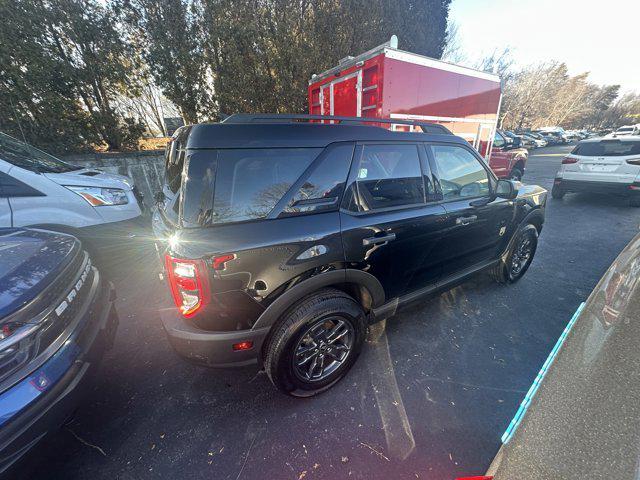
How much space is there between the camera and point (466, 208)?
2.52m

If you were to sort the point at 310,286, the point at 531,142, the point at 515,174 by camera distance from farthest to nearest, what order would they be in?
the point at 531,142
the point at 515,174
the point at 310,286

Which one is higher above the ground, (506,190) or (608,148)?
(506,190)

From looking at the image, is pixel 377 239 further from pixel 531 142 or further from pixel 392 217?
pixel 531 142

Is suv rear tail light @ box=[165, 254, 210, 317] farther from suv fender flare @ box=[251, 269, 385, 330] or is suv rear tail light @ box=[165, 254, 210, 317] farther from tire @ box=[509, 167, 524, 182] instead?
tire @ box=[509, 167, 524, 182]

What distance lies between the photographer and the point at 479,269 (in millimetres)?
2945

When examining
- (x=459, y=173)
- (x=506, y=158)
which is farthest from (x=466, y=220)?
(x=506, y=158)

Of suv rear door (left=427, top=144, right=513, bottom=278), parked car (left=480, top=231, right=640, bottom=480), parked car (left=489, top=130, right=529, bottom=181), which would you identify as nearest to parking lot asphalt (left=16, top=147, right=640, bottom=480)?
suv rear door (left=427, top=144, right=513, bottom=278)

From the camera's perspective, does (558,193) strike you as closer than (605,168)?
No

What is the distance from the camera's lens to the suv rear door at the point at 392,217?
6.27 feet

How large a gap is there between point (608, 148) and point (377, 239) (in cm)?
816

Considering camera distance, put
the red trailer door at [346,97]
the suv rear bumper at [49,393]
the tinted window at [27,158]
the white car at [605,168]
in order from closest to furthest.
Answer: the suv rear bumper at [49,393] < the tinted window at [27,158] < the red trailer door at [346,97] < the white car at [605,168]

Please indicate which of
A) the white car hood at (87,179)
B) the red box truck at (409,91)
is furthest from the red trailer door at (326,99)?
the white car hood at (87,179)

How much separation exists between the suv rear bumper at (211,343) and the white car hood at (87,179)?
2.83 m

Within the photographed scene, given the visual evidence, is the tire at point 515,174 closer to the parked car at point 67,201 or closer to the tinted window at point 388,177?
the tinted window at point 388,177
